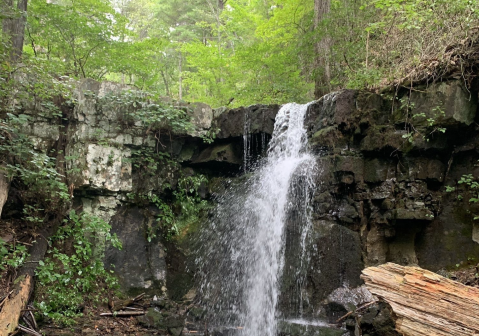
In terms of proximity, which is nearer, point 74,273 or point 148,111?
point 74,273

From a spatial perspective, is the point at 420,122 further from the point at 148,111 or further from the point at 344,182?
the point at 148,111

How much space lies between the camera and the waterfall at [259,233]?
5.38 meters

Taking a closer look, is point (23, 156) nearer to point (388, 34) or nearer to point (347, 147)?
point (347, 147)

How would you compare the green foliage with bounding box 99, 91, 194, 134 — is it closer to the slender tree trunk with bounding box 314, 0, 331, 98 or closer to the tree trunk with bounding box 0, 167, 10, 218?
the tree trunk with bounding box 0, 167, 10, 218

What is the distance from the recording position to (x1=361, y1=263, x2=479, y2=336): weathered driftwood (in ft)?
9.27

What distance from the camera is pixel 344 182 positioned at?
17.9ft

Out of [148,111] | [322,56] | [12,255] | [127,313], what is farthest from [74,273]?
[322,56]

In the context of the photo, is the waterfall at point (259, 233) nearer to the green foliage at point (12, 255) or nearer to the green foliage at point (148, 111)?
the green foliage at point (148, 111)

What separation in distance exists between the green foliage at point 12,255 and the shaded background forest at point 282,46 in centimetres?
225

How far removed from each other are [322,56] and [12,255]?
24.9 feet

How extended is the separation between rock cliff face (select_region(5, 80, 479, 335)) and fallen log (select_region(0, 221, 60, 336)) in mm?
1091

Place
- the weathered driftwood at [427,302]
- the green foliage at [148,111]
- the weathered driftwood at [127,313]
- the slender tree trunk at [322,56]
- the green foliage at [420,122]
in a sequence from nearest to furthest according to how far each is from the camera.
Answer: the weathered driftwood at [427,302]
the green foliage at [420,122]
the weathered driftwood at [127,313]
the green foliage at [148,111]
the slender tree trunk at [322,56]

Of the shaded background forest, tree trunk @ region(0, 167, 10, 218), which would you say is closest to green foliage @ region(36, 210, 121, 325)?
tree trunk @ region(0, 167, 10, 218)

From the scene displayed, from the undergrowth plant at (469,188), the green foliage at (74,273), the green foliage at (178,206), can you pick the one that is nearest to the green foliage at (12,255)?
the green foliage at (74,273)
